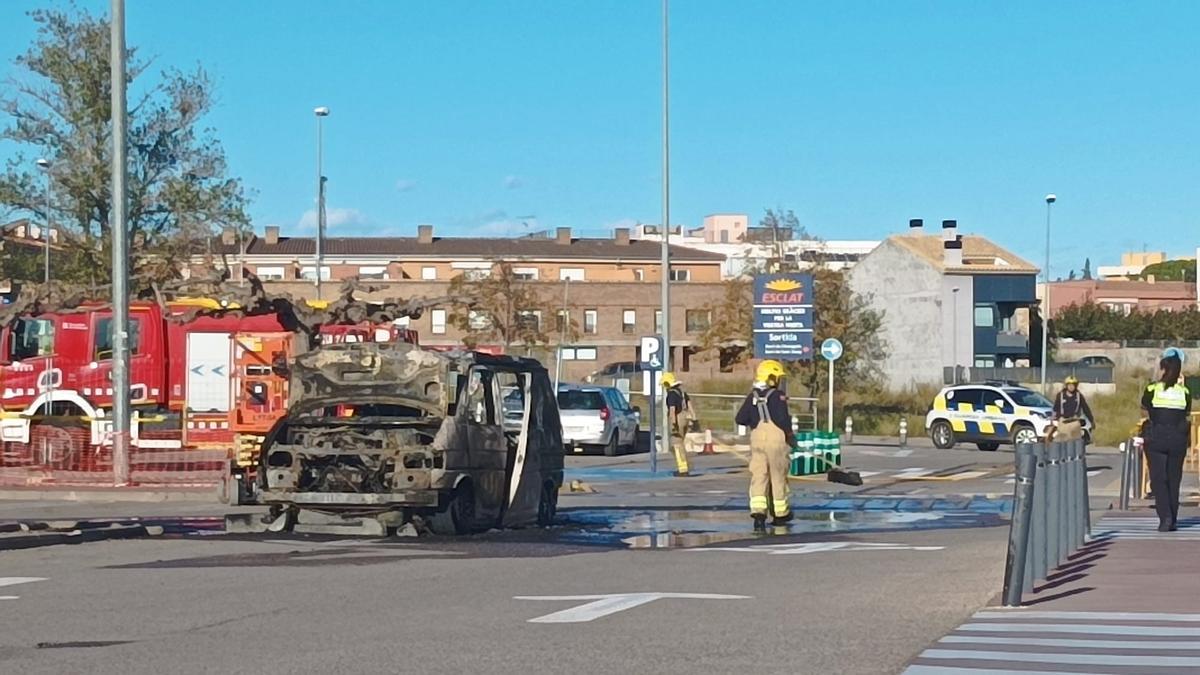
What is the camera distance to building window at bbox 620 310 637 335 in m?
89.2

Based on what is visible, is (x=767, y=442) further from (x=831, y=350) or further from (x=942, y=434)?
(x=942, y=434)

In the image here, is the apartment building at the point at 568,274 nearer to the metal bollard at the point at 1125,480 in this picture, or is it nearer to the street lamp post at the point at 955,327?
the street lamp post at the point at 955,327

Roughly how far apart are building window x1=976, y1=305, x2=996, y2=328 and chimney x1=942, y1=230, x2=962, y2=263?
2328 mm

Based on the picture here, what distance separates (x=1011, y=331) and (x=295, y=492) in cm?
7412

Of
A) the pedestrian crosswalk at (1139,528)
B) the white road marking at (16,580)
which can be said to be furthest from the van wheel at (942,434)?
the white road marking at (16,580)

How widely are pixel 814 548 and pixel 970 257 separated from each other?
7873cm

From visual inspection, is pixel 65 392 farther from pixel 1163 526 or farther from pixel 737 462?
pixel 1163 526

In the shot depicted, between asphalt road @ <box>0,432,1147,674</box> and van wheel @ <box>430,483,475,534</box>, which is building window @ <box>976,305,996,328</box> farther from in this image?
van wheel @ <box>430,483,475,534</box>

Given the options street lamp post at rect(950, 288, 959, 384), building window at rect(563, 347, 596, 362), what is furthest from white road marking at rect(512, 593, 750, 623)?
building window at rect(563, 347, 596, 362)

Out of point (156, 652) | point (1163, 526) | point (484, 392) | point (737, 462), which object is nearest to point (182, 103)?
point (737, 462)

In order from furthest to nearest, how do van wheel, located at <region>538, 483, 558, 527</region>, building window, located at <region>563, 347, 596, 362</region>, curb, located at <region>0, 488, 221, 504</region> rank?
1. building window, located at <region>563, 347, 596, 362</region>
2. curb, located at <region>0, 488, 221, 504</region>
3. van wheel, located at <region>538, 483, 558, 527</region>

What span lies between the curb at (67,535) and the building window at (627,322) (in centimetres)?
7165

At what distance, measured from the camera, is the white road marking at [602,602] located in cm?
1040

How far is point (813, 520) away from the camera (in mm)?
20594
